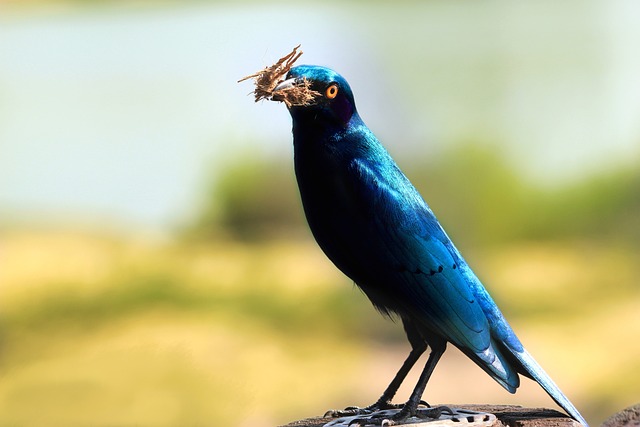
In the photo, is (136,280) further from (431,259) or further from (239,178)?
(431,259)

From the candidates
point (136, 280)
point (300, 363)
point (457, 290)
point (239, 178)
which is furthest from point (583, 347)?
point (457, 290)

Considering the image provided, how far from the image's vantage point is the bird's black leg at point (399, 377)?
2605 millimetres

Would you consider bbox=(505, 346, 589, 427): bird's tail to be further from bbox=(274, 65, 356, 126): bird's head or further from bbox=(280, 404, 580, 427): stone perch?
bbox=(274, 65, 356, 126): bird's head

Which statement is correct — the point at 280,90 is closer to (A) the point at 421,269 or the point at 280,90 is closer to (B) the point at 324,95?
(B) the point at 324,95

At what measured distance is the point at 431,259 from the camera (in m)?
2.51

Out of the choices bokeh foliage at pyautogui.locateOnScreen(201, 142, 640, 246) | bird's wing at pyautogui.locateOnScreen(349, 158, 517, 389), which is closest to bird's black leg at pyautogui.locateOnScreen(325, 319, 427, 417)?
bird's wing at pyautogui.locateOnScreen(349, 158, 517, 389)

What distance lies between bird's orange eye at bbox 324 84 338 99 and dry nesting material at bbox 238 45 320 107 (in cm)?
5

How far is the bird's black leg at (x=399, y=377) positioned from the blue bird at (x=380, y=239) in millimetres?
51

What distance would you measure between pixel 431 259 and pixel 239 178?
383 cm

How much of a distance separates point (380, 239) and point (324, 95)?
1.37 feet

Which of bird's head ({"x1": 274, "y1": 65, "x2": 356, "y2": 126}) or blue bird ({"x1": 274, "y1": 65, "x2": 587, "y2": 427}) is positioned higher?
bird's head ({"x1": 274, "y1": 65, "x2": 356, "y2": 126})

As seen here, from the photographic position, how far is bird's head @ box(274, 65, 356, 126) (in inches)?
94.6

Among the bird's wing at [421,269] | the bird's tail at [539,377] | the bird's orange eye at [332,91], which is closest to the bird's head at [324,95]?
the bird's orange eye at [332,91]

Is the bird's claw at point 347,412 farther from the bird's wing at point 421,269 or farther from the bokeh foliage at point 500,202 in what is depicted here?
the bokeh foliage at point 500,202
